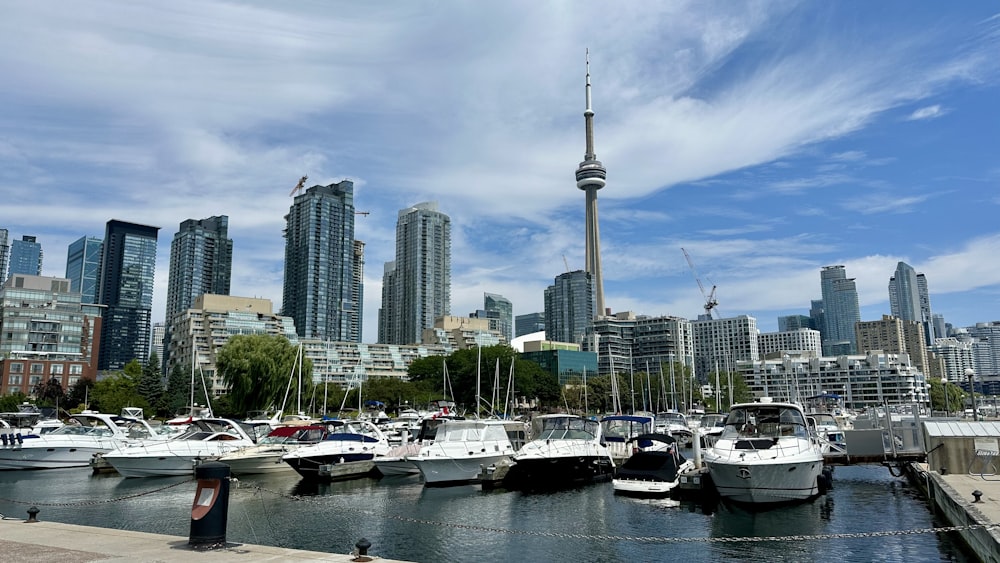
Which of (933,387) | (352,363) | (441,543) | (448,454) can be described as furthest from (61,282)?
(933,387)

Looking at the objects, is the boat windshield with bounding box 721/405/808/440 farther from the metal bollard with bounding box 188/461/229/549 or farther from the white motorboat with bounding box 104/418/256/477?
the white motorboat with bounding box 104/418/256/477

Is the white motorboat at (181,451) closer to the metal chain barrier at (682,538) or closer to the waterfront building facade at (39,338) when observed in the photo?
the metal chain barrier at (682,538)

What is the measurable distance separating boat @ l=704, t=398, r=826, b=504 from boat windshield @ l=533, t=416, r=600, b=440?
29.4 feet

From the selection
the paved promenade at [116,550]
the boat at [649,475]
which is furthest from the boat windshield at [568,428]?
the paved promenade at [116,550]

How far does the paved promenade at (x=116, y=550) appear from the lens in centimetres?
Answer: 1215

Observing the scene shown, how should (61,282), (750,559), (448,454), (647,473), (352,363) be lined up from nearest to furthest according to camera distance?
(750,559) < (647,473) < (448,454) < (61,282) < (352,363)

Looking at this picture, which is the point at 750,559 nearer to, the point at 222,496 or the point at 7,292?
the point at 222,496

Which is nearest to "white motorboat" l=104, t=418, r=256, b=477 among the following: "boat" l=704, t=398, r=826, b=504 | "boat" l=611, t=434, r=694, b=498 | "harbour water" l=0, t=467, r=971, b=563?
"harbour water" l=0, t=467, r=971, b=563

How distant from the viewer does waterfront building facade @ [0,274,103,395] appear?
124 meters

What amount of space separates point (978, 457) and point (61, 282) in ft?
550

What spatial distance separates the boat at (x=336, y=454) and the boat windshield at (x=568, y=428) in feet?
31.3

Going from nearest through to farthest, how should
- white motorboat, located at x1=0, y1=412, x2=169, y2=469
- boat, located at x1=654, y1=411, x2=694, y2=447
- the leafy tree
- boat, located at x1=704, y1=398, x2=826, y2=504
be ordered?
boat, located at x1=704, y1=398, x2=826, y2=504 < white motorboat, located at x1=0, y1=412, x2=169, y2=469 < boat, located at x1=654, y1=411, x2=694, y2=447 < the leafy tree

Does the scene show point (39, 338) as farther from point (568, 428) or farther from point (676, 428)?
point (568, 428)

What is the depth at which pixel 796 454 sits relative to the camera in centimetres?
2784
